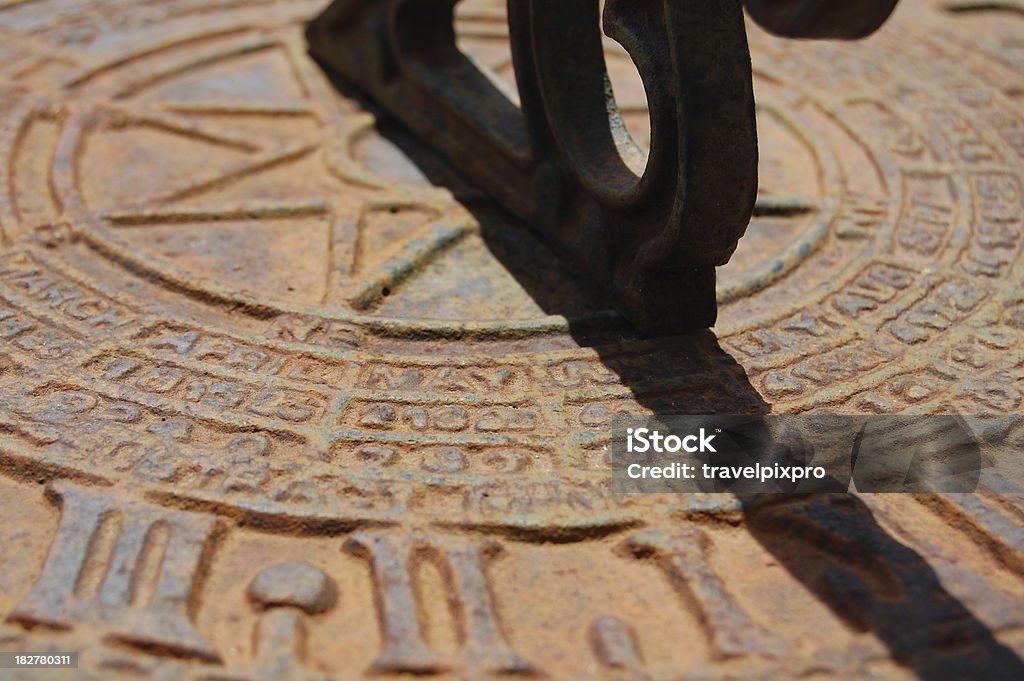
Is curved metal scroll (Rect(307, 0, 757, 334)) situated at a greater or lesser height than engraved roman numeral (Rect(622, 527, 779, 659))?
greater

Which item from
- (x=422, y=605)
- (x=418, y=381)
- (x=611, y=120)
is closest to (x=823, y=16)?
(x=611, y=120)

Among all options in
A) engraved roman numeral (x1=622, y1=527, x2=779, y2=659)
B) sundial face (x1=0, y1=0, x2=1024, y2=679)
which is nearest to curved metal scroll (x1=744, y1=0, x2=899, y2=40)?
sundial face (x1=0, y1=0, x2=1024, y2=679)

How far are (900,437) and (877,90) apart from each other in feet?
7.50

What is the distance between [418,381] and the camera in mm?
2885

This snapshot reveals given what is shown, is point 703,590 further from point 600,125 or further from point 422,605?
point 600,125

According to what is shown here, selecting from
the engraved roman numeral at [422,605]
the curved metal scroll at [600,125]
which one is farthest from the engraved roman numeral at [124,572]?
the curved metal scroll at [600,125]

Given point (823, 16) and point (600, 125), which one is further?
point (600, 125)

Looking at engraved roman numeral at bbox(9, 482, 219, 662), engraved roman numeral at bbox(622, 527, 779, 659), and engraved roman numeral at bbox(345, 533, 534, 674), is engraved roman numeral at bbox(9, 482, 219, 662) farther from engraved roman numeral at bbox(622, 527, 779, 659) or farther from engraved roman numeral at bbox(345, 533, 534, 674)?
engraved roman numeral at bbox(622, 527, 779, 659)

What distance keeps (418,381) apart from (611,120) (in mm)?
1032

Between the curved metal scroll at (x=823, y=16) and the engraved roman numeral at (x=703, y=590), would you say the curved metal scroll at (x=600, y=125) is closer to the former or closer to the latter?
the curved metal scroll at (x=823, y=16)

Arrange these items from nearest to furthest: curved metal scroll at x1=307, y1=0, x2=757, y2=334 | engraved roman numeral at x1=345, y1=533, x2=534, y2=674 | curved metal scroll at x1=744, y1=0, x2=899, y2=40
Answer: engraved roman numeral at x1=345, y1=533, x2=534, y2=674 → curved metal scroll at x1=307, y1=0, x2=757, y2=334 → curved metal scroll at x1=744, y1=0, x2=899, y2=40

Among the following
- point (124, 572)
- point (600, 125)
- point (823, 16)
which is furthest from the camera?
point (600, 125)

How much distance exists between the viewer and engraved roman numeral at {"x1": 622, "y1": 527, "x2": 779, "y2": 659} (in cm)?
217

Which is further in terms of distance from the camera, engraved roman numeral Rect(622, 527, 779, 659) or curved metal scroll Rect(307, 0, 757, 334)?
curved metal scroll Rect(307, 0, 757, 334)
